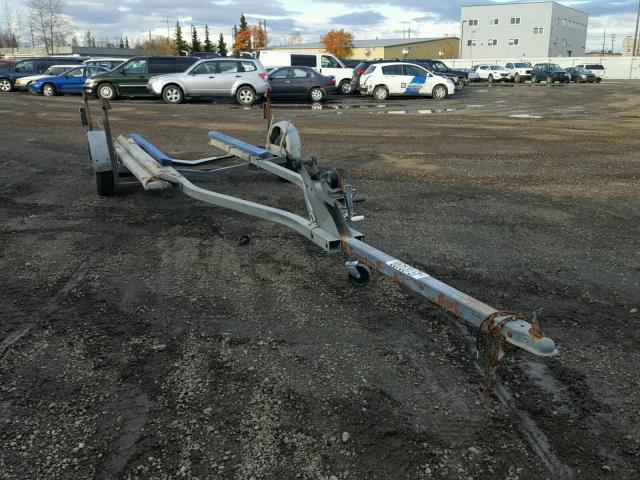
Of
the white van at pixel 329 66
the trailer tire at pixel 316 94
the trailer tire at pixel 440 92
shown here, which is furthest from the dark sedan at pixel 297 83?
the trailer tire at pixel 440 92

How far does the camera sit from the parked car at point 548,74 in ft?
151

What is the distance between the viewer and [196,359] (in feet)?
11.5

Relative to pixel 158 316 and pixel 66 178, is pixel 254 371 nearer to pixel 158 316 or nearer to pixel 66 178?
pixel 158 316

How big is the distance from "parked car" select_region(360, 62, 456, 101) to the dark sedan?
2.50 m

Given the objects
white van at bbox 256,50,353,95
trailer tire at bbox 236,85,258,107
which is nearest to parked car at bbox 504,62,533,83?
white van at bbox 256,50,353,95

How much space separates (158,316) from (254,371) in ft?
3.51

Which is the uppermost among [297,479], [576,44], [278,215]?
[576,44]

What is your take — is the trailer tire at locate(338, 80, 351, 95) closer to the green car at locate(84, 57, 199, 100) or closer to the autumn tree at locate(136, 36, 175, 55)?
the green car at locate(84, 57, 199, 100)

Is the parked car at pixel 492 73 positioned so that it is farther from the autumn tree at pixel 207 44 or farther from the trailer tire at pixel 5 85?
the autumn tree at pixel 207 44

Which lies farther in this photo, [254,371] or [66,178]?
[66,178]

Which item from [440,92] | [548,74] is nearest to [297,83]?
[440,92]

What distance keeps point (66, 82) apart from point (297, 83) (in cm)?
1097

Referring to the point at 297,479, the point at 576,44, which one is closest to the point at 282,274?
the point at 297,479

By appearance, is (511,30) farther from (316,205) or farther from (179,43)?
(316,205)
